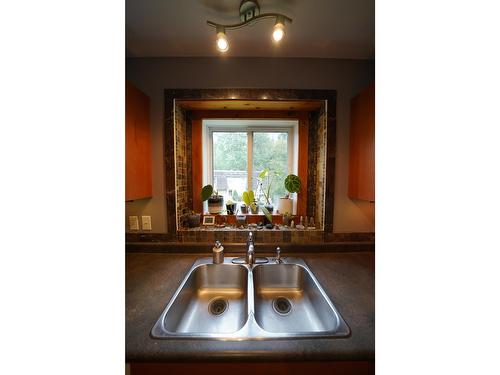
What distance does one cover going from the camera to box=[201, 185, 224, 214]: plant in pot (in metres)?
1.55

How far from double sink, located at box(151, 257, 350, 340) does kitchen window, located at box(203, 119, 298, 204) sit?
72 centimetres

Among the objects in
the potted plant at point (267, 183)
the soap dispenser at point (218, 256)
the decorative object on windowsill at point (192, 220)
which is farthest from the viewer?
the potted plant at point (267, 183)

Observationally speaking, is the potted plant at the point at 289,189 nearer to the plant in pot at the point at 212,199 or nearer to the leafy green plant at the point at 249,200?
the leafy green plant at the point at 249,200

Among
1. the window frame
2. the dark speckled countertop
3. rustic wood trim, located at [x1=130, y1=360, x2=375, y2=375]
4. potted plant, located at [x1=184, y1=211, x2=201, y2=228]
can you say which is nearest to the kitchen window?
the window frame

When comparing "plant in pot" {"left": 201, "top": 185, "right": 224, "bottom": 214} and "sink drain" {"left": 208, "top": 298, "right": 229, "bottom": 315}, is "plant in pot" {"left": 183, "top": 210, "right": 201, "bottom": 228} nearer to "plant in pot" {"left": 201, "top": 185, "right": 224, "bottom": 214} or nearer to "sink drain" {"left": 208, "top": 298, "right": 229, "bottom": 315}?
"plant in pot" {"left": 201, "top": 185, "right": 224, "bottom": 214}

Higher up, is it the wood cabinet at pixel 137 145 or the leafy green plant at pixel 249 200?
the wood cabinet at pixel 137 145

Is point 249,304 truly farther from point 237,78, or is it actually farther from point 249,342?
point 237,78

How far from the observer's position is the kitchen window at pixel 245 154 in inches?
68.8

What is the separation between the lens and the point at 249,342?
2.14ft

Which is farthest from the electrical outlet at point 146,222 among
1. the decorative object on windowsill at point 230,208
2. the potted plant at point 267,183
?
the potted plant at point 267,183
